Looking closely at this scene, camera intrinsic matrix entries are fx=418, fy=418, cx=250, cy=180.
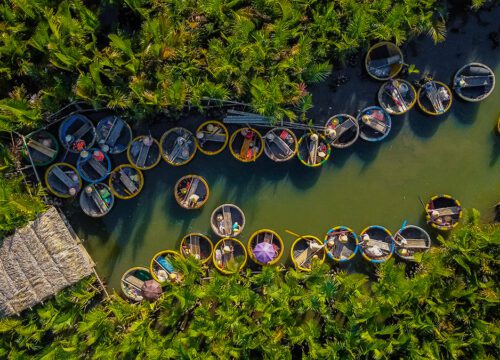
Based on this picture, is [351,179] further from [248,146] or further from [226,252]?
[226,252]

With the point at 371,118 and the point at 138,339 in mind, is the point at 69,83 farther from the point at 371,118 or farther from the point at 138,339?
the point at 371,118

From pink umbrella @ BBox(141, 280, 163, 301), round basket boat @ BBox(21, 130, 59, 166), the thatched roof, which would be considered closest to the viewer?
the thatched roof

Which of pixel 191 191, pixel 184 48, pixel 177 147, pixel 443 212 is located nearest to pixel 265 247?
pixel 191 191

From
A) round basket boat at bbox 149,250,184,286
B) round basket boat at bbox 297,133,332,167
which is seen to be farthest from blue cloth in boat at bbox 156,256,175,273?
round basket boat at bbox 297,133,332,167

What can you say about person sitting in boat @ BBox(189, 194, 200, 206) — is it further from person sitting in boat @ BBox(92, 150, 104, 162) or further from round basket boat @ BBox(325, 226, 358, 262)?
round basket boat @ BBox(325, 226, 358, 262)

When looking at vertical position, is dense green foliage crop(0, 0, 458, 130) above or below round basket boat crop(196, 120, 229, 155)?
above

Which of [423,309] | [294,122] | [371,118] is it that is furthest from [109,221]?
[423,309]

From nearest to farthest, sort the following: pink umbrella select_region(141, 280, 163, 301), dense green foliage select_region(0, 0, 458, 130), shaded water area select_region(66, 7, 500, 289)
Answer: dense green foliage select_region(0, 0, 458, 130) < pink umbrella select_region(141, 280, 163, 301) < shaded water area select_region(66, 7, 500, 289)
